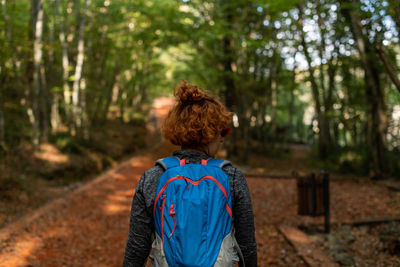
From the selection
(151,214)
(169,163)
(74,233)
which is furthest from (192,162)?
(74,233)

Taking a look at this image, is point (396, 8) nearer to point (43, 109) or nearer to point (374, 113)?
point (374, 113)

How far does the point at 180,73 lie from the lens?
61.6 ft

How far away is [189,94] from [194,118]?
15 cm

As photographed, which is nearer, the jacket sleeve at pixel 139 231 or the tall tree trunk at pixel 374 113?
the jacket sleeve at pixel 139 231

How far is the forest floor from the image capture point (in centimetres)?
530

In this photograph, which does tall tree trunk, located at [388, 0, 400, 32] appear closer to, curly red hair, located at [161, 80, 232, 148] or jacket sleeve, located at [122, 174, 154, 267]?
curly red hair, located at [161, 80, 232, 148]

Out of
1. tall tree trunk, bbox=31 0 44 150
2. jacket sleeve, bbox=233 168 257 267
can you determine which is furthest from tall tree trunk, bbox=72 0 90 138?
jacket sleeve, bbox=233 168 257 267

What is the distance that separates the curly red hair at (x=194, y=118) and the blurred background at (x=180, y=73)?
680 cm

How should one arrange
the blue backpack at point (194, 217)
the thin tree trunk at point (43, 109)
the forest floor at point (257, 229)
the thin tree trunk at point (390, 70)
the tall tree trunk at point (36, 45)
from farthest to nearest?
the thin tree trunk at point (43, 109)
the tall tree trunk at point (36, 45)
the forest floor at point (257, 229)
the thin tree trunk at point (390, 70)
the blue backpack at point (194, 217)

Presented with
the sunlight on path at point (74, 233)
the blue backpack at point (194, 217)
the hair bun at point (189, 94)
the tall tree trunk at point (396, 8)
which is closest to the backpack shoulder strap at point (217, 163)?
the blue backpack at point (194, 217)

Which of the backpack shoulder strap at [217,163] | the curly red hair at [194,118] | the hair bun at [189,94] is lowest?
the backpack shoulder strap at [217,163]

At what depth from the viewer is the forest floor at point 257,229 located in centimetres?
530

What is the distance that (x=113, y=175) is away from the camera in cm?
1221

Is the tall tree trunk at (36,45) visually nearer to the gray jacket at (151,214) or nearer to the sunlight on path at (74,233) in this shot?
the sunlight on path at (74,233)
